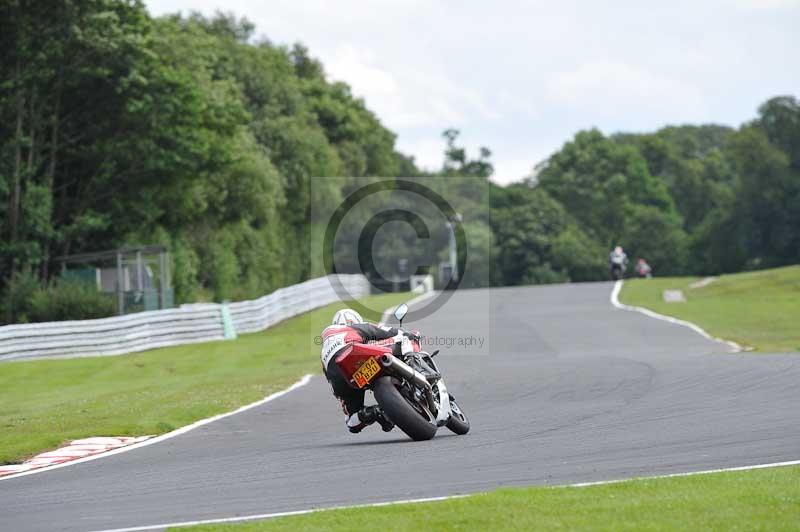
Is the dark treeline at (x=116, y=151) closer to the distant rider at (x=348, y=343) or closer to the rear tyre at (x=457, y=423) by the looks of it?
the distant rider at (x=348, y=343)

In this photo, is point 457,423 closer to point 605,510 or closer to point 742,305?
point 605,510

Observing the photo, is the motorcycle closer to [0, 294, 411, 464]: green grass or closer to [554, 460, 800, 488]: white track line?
[554, 460, 800, 488]: white track line

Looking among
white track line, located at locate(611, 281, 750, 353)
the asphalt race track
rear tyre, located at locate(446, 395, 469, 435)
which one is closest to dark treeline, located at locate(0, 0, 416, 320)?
white track line, located at locate(611, 281, 750, 353)

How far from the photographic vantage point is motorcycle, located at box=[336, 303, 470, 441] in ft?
37.9

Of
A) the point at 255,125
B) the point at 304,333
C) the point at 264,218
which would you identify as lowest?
the point at 304,333

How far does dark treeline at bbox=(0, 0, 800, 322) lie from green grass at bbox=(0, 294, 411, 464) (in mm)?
7895

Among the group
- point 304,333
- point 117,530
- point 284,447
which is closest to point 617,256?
point 304,333

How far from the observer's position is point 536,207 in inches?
3949

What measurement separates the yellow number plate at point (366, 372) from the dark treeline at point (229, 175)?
82.7 ft

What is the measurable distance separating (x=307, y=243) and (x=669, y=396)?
188ft

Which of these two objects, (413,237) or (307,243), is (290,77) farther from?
(413,237)

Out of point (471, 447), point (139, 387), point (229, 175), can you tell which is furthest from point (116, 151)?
point (471, 447)

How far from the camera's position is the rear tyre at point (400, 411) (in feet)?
37.7

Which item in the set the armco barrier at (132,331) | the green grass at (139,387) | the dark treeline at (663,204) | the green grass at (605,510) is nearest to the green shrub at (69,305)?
the armco barrier at (132,331)
